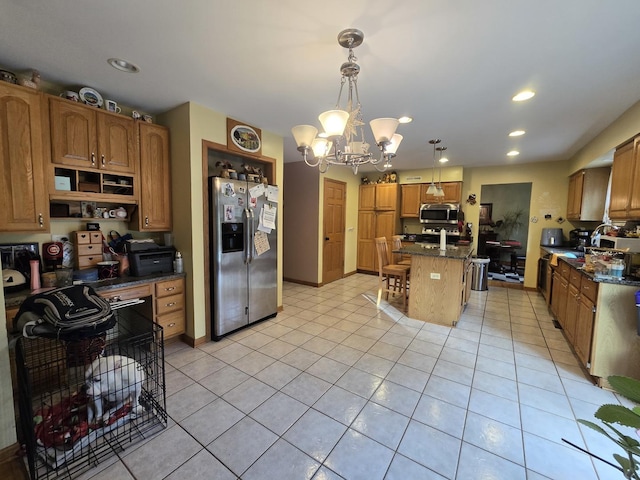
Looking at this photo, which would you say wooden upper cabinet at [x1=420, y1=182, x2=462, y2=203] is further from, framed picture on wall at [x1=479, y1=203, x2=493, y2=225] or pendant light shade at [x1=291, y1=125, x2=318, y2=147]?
pendant light shade at [x1=291, y1=125, x2=318, y2=147]

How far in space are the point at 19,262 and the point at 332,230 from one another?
4461mm

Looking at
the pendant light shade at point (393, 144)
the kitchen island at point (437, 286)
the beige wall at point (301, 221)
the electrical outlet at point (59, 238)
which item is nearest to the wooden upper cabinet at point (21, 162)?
the electrical outlet at point (59, 238)

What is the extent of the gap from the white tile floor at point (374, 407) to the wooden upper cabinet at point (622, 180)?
1.55m

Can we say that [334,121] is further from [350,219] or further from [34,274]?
[350,219]

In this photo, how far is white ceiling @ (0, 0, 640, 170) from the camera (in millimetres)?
1534

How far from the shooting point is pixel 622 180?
9.38ft

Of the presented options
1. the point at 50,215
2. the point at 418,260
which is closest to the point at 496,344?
the point at 418,260

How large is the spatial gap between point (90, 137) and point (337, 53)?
7.37ft

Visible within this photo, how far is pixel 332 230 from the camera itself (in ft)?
19.0

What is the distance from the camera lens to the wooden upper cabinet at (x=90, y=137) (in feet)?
7.47

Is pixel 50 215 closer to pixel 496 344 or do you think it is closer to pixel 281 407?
pixel 281 407

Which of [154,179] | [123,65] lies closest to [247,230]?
[154,179]

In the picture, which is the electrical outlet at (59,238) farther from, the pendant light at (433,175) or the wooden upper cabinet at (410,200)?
the wooden upper cabinet at (410,200)

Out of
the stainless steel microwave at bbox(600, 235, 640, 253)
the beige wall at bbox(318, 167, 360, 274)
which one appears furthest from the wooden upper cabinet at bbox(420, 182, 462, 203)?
the stainless steel microwave at bbox(600, 235, 640, 253)
